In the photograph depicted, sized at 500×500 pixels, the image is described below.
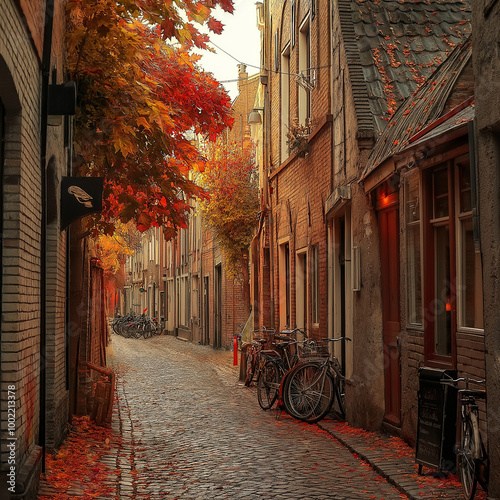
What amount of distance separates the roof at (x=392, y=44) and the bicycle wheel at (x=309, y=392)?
3.43 metres

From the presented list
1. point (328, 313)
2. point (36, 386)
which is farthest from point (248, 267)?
point (36, 386)

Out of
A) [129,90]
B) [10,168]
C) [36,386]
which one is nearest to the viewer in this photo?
[10,168]

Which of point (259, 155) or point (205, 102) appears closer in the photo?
point (205, 102)

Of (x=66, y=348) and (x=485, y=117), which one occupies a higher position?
(x=485, y=117)

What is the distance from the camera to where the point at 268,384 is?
12.8 metres

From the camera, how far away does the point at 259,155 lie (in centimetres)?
2531

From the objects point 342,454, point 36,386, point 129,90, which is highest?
point 129,90

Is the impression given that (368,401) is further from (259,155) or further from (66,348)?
(259,155)

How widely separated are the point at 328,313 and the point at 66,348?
14.9 ft

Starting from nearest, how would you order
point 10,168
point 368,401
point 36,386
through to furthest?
1. point 10,168
2. point 36,386
3. point 368,401

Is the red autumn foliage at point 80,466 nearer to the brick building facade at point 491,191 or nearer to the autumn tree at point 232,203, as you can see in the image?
the brick building facade at point 491,191

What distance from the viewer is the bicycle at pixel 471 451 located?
6090 millimetres

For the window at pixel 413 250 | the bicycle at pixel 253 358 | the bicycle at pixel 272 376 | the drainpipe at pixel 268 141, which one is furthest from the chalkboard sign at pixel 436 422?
the drainpipe at pixel 268 141

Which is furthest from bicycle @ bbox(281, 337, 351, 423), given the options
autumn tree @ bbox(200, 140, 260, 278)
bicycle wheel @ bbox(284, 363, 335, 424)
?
autumn tree @ bbox(200, 140, 260, 278)
